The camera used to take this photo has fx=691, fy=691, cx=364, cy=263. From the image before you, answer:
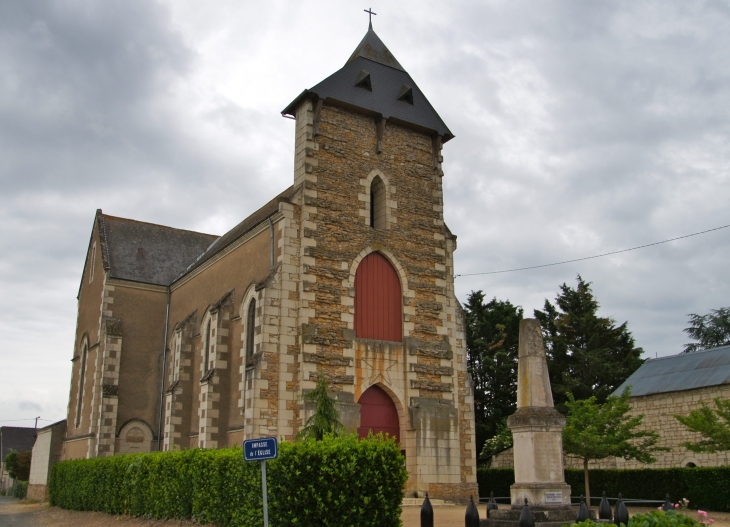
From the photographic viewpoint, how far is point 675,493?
22.2m

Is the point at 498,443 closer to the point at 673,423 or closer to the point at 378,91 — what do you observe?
the point at 673,423

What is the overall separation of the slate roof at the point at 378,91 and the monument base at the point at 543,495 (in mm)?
12764

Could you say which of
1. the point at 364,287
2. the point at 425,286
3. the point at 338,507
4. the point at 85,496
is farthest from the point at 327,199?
the point at 85,496

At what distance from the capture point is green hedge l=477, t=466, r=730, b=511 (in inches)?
810

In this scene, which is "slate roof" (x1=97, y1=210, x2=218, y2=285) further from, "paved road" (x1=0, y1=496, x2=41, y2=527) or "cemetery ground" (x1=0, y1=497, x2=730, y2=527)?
"cemetery ground" (x1=0, y1=497, x2=730, y2=527)

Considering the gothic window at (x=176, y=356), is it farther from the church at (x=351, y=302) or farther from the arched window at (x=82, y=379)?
the arched window at (x=82, y=379)

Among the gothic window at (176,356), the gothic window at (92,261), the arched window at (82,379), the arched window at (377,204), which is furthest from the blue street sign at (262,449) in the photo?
the gothic window at (92,261)

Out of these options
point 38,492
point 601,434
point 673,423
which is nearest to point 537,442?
point 601,434

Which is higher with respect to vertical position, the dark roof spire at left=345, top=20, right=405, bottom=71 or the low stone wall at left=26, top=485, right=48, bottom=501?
the dark roof spire at left=345, top=20, right=405, bottom=71

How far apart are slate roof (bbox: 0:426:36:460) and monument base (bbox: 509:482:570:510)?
222 feet

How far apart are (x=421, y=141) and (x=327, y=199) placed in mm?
4553

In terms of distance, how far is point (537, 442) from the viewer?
13109 mm

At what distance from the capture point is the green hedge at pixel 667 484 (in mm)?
20578

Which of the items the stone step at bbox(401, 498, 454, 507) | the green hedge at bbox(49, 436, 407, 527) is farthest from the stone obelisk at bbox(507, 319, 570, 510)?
the stone step at bbox(401, 498, 454, 507)
